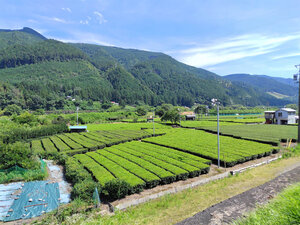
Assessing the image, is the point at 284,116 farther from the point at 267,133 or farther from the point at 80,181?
the point at 80,181

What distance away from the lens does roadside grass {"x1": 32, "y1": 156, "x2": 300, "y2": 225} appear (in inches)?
450

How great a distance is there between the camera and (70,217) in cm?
1186

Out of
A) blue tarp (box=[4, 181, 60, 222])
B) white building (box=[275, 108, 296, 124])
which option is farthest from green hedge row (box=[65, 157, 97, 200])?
white building (box=[275, 108, 296, 124])

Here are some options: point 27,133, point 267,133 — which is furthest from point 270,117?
point 27,133

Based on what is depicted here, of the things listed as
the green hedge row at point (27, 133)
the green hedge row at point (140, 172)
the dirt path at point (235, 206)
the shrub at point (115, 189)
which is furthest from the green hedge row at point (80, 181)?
the green hedge row at point (27, 133)

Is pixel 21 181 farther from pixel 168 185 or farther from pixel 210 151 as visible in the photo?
pixel 210 151

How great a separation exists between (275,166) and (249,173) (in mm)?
4099

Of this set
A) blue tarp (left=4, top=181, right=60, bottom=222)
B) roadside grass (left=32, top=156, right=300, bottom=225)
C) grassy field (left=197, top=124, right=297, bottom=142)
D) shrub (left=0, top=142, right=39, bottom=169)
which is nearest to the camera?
roadside grass (left=32, top=156, right=300, bottom=225)

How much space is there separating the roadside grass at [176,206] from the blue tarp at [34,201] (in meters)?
1.83

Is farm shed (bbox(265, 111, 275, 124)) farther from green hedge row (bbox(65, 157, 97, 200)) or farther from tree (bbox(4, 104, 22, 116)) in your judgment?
tree (bbox(4, 104, 22, 116))

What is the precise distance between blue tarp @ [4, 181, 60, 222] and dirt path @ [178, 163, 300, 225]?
11775mm

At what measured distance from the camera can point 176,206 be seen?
13.1 metres

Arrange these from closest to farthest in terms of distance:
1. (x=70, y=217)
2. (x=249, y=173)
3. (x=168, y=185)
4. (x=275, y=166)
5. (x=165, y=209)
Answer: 1. (x=70, y=217)
2. (x=165, y=209)
3. (x=168, y=185)
4. (x=249, y=173)
5. (x=275, y=166)

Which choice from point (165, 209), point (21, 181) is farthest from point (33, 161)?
point (165, 209)
